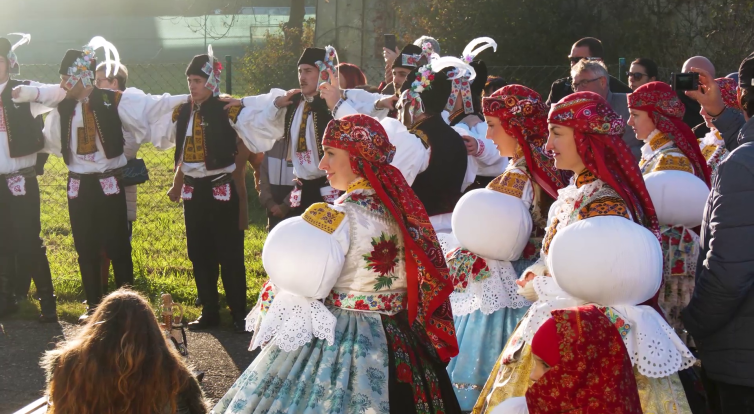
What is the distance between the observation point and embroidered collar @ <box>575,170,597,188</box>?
139 inches

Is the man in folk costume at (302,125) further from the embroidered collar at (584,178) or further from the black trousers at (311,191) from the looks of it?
the embroidered collar at (584,178)

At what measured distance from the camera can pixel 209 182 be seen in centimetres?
630

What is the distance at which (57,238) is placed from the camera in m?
9.02

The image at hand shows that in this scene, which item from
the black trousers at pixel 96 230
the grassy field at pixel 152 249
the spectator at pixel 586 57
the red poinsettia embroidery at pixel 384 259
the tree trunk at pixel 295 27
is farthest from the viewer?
the tree trunk at pixel 295 27

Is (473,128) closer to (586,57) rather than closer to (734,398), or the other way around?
(586,57)

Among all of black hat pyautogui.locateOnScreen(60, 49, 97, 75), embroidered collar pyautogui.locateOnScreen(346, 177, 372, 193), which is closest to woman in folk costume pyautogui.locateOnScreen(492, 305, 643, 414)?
embroidered collar pyautogui.locateOnScreen(346, 177, 372, 193)

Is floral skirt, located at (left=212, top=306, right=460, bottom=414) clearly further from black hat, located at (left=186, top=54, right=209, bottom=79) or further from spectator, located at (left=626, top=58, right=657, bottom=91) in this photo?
spectator, located at (left=626, top=58, right=657, bottom=91)

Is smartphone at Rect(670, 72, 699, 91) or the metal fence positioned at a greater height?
smartphone at Rect(670, 72, 699, 91)

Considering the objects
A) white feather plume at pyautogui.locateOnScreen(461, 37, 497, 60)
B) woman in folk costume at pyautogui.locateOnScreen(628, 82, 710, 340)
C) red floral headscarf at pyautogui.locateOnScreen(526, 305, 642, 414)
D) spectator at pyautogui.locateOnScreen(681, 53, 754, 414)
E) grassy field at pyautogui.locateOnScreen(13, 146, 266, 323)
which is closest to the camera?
red floral headscarf at pyautogui.locateOnScreen(526, 305, 642, 414)

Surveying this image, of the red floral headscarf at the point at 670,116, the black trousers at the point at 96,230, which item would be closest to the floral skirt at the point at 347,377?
the red floral headscarf at the point at 670,116

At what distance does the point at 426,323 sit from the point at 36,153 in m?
4.11

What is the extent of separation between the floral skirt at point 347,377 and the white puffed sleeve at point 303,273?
78 millimetres

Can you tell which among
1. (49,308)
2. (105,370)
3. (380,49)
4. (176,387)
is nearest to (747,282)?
→ (176,387)

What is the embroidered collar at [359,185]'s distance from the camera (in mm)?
3768
